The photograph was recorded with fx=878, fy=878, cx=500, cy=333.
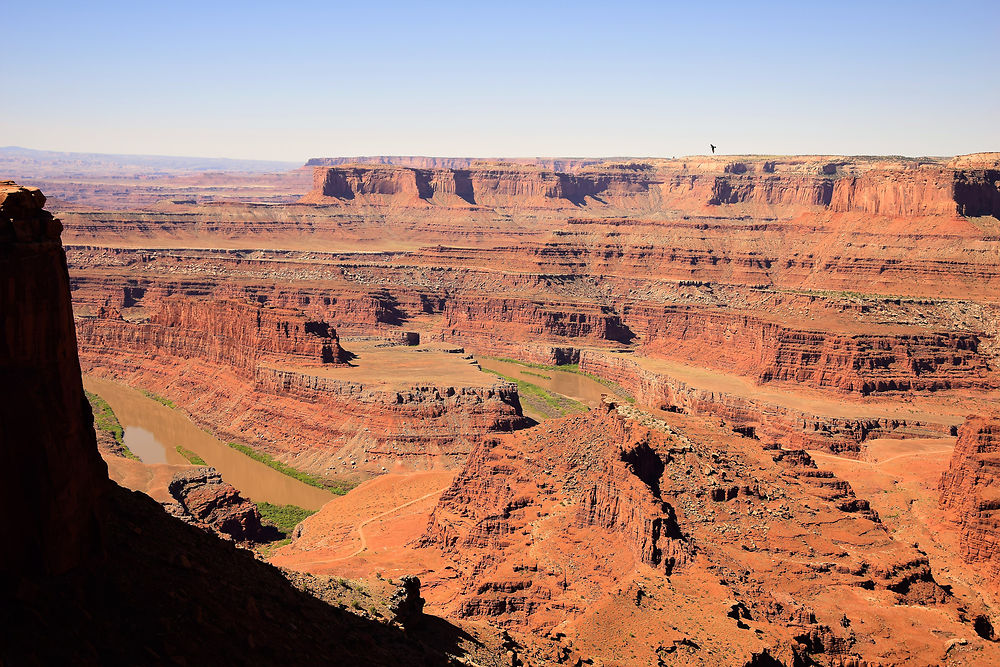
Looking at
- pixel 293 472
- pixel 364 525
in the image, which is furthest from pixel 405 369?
pixel 364 525

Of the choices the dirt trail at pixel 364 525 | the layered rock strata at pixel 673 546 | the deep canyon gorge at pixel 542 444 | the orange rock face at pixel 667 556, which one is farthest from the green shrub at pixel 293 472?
the layered rock strata at pixel 673 546

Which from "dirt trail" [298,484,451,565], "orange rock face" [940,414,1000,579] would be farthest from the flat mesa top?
"orange rock face" [940,414,1000,579]

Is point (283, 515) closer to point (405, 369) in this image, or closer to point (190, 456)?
point (190, 456)

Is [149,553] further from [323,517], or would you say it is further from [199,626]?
[323,517]

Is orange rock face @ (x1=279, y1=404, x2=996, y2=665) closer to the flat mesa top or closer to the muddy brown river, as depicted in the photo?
the muddy brown river

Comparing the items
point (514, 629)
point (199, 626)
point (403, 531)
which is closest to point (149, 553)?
point (199, 626)

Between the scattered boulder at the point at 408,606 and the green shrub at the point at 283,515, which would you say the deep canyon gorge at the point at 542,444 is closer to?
the scattered boulder at the point at 408,606
